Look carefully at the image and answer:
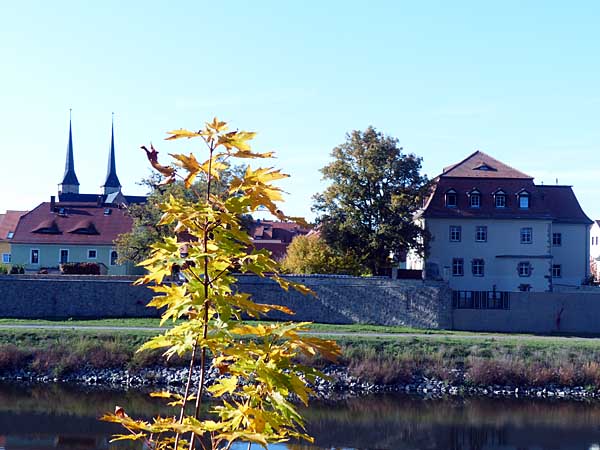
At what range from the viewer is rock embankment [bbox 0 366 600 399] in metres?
25.9

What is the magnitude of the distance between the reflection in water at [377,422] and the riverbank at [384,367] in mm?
1350

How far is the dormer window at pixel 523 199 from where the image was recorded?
123 ft

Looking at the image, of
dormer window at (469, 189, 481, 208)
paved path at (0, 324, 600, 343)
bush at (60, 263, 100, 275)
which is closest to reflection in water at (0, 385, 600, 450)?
paved path at (0, 324, 600, 343)

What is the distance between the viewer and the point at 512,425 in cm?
2147

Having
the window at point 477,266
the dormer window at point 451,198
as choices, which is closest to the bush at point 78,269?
the dormer window at point 451,198

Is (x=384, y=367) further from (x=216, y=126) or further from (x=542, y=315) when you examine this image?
(x=216, y=126)

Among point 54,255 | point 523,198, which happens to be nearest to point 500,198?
point 523,198

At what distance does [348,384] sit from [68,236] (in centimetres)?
2665

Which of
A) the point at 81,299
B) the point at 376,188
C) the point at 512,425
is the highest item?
the point at 376,188

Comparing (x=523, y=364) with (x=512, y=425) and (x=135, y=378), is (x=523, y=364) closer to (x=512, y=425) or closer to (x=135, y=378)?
(x=512, y=425)

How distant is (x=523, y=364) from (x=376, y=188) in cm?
1175

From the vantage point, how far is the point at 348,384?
26.2 m

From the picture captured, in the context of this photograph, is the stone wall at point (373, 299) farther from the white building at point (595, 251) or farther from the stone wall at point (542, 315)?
the white building at point (595, 251)

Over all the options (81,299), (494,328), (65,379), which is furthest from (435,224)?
(65,379)
